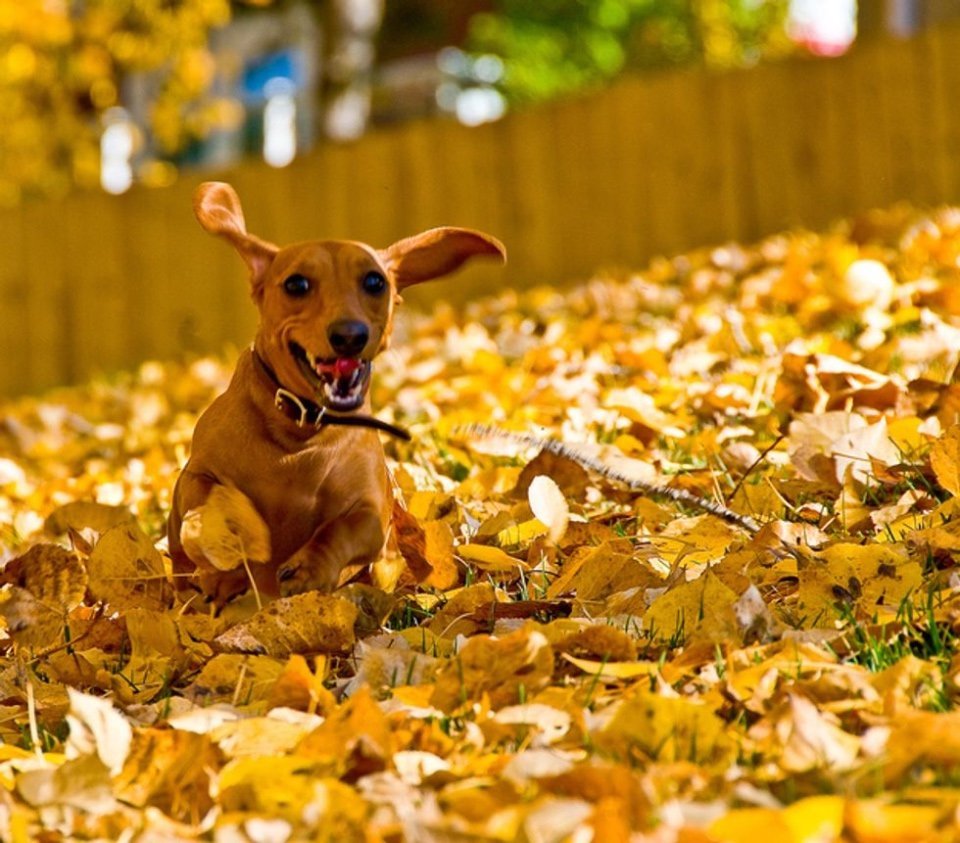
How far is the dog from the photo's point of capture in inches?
98.3

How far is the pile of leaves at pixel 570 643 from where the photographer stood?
1.61 metres

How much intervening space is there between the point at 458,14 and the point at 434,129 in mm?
17108

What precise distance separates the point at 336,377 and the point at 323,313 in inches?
4.1

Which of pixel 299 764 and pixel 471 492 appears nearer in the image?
pixel 299 764

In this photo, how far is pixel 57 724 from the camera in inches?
84.3

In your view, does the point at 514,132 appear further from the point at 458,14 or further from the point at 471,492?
the point at 458,14

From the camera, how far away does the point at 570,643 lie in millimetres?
2119

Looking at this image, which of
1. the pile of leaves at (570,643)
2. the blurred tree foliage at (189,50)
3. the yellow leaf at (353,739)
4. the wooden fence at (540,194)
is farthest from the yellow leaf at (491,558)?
the blurred tree foliage at (189,50)

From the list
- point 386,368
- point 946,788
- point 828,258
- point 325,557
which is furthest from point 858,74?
point 946,788

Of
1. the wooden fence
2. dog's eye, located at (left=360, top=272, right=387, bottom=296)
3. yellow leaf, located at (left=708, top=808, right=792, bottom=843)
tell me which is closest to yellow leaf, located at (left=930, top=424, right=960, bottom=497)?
dog's eye, located at (left=360, top=272, right=387, bottom=296)

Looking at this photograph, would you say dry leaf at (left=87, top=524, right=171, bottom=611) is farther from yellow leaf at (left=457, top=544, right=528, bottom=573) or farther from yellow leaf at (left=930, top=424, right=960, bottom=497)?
yellow leaf at (left=930, top=424, right=960, bottom=497)

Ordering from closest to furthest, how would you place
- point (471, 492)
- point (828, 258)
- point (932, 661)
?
point (932, 661) < point (471, 492) < point (828, 258)

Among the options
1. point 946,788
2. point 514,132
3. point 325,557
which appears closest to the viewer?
point 946,788

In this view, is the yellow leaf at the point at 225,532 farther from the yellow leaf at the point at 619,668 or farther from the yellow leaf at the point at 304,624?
the yellow leaf at the point at 619,668
